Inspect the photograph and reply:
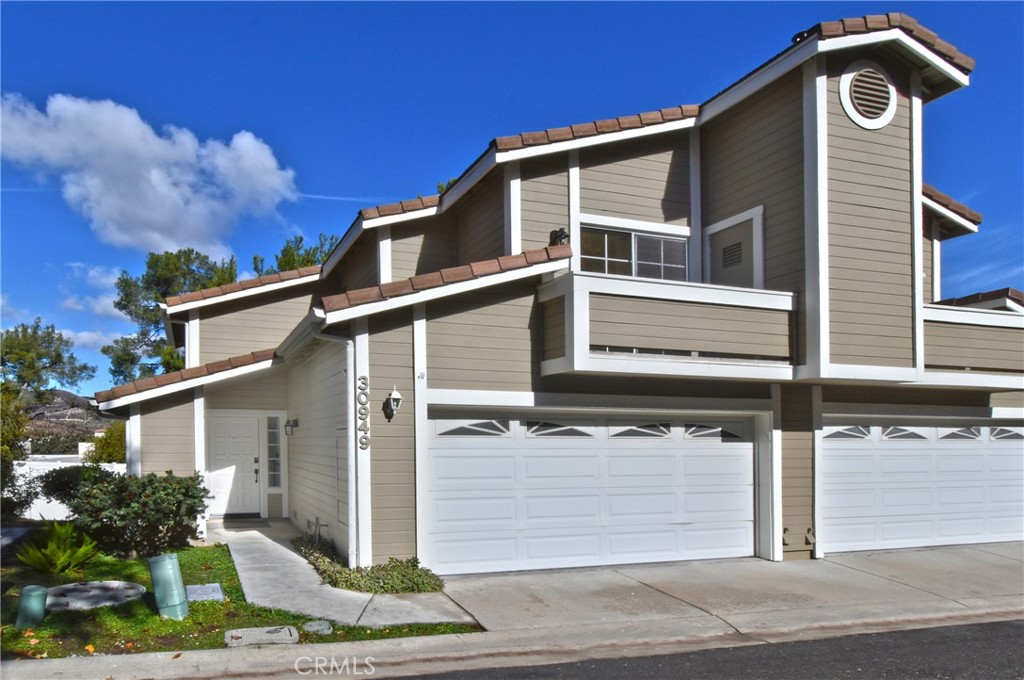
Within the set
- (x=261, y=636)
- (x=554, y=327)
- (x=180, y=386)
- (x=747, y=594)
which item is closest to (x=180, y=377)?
(x=180, y=386)

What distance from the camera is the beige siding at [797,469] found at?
11.5 metres

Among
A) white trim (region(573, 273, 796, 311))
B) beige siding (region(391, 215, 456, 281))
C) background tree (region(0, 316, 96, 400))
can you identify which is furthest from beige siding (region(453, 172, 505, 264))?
background tree (region(0, 316, 96, 400))

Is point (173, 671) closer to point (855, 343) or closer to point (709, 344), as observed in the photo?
point (709, 344)

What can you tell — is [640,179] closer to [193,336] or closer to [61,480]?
[193,336]

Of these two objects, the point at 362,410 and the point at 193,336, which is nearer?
the point at 362,410

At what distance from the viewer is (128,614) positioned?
7.44 m

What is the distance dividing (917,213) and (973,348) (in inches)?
95.0

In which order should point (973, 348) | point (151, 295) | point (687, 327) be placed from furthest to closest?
1. point (151, 295)
2. point (973, 348)
3. point (687, 327)

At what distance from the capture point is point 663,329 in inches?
397

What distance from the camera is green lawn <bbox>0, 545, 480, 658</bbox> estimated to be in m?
6.65

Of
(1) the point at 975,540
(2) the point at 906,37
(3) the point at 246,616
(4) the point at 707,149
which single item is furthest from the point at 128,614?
(1) the point at 975,540

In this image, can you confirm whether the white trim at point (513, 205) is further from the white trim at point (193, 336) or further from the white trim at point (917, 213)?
the white trim at point (193, 336)

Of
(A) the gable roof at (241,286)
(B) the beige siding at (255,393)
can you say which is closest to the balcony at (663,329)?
(B) the beige siding at (255,393)

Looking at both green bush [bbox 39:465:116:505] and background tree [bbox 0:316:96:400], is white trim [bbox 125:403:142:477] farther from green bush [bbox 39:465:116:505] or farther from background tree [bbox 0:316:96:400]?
background tree [bbox 0:316:96:400]
